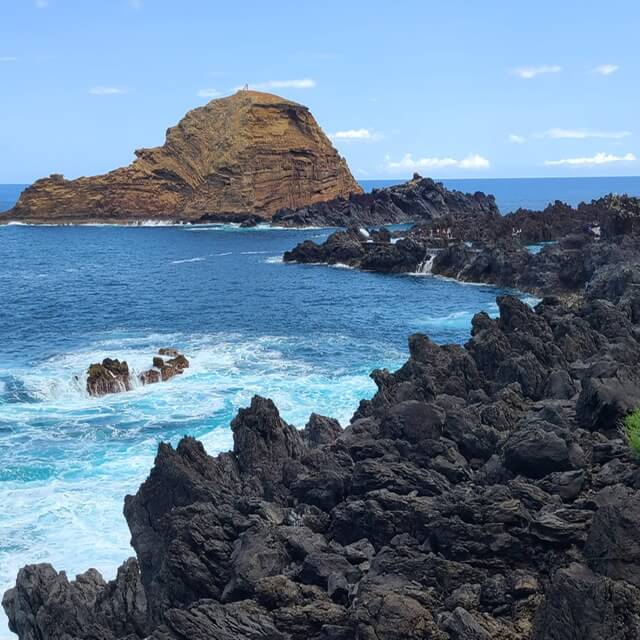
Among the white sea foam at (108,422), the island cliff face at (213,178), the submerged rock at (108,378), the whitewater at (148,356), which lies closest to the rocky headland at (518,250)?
the whitewater at (148,356)

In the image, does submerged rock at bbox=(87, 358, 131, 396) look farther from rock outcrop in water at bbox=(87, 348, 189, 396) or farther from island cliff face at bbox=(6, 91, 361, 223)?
island cliff face at bbox=(6, 91, 361, 223)

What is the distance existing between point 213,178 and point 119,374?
140680 millimetres

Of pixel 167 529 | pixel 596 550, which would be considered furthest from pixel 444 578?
pixel 167 529

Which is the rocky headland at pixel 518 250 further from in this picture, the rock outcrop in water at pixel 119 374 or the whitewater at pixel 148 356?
the rock outcrop in water at pixel 119 374

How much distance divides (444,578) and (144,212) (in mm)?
173545

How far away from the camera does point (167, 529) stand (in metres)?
20.1

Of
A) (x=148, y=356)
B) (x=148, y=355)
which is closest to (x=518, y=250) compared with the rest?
(x=148, y=355)

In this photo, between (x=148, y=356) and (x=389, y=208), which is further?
(x=389, y=208)

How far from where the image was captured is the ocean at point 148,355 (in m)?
27.4

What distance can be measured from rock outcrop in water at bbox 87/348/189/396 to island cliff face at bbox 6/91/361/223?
5174 inches

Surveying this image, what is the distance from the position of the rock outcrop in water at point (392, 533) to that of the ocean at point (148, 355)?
383 cm

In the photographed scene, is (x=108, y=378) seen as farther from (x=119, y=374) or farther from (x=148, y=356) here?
(x=148, y=356)

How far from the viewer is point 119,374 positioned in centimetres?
4303

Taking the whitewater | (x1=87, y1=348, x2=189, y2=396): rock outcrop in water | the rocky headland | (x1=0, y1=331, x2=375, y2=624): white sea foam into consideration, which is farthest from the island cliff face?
(x1=87, y1=348, x2=189, y2=396): rock outcrop in water
